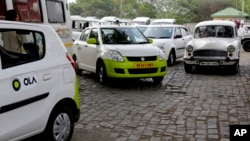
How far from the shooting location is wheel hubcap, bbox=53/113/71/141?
15.5 feet

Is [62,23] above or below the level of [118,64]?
above

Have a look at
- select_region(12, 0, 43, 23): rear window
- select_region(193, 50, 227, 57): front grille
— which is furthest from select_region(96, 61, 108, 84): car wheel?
select_region(193, 50, 227, 57): front grille

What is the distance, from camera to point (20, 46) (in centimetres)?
448

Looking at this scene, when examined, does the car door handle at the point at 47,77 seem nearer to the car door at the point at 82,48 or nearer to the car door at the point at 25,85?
the car door at the point at 25,85

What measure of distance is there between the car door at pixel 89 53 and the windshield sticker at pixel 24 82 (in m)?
6.13

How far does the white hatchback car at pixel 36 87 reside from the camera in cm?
399

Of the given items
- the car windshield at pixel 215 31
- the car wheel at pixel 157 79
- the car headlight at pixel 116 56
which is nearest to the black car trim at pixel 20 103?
the car headlight at pixel 116 56

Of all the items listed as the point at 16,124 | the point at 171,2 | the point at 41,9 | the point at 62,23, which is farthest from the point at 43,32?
the point at 171,2

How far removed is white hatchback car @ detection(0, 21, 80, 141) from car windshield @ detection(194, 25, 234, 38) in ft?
29.3

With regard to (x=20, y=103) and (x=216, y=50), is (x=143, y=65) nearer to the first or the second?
(x=216, y=50)

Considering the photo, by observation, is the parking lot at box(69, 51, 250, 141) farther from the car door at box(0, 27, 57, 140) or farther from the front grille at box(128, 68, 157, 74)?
the car door at box(0, 27, 57, 140)

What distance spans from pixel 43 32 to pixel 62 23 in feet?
25.9

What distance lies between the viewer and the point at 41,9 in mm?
11297

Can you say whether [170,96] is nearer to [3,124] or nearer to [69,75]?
[69,75]
